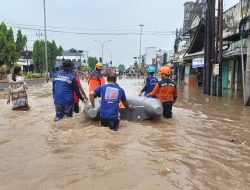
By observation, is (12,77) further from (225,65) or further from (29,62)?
(29,62)

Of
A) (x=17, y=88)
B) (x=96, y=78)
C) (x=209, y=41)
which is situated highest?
(x=209, y=41)

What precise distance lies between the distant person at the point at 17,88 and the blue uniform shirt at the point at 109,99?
4570 millimetres

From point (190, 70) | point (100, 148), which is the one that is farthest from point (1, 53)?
point (100, 148)

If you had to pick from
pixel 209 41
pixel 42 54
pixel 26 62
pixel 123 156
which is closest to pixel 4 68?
pixel 42 54

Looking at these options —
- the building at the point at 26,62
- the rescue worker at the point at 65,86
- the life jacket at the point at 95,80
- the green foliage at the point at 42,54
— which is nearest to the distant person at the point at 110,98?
the rescue worker at the point at 65,86

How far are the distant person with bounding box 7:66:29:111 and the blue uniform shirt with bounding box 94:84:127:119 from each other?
4.57 metres

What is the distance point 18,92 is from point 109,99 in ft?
16.3

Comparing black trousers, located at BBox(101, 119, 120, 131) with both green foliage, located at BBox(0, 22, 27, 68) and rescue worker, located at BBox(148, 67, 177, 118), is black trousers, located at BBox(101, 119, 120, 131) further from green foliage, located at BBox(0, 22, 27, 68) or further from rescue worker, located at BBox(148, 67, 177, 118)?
green foliage, located at BBox(0, 22, 27, 68)

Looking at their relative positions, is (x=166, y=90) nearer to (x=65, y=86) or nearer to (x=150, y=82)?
(x=150, y=82)

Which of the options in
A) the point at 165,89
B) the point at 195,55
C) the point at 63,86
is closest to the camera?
the point at 63,86

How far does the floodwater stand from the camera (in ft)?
16.8

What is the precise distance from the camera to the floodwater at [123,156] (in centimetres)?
511

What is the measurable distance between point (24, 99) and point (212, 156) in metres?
7.05

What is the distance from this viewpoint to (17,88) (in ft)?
38.3
